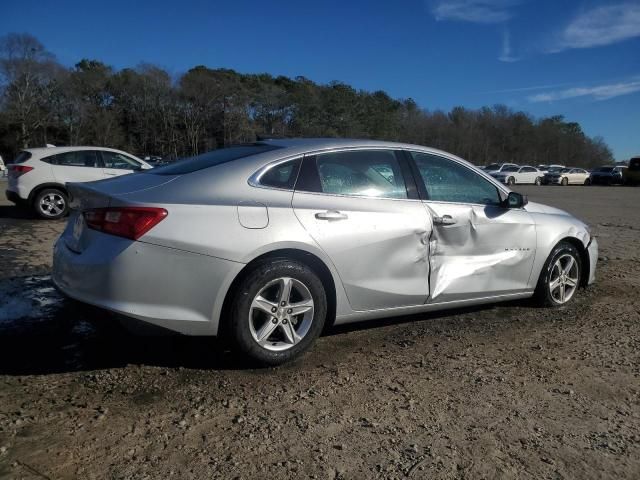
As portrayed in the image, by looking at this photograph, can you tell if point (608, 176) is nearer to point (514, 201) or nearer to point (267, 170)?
point (514, 201)

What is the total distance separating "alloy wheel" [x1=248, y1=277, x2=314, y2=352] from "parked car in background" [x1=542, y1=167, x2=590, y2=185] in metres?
44.1

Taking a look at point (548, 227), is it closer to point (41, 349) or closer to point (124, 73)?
point (41, 349)

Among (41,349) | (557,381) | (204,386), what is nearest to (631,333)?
(557,381)

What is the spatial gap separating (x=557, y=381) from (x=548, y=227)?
188 centimetres

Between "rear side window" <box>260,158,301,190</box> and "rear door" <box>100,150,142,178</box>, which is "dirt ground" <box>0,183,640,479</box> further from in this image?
"rear door" <box>100,150,142,178</box>

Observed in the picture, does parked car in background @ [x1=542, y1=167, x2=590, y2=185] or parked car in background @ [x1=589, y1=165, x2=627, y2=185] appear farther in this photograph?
parked car in background @ [x1=542, y1=167, x2=590, y2=185]

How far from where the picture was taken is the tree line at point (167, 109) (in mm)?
55312

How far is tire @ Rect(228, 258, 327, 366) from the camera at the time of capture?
320 centimetres

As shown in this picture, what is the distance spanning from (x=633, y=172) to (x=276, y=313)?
43.1 metres

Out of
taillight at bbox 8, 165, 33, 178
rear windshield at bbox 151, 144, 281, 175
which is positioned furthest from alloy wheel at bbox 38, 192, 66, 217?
rear windshield at bbox 151, 144, 281, 175

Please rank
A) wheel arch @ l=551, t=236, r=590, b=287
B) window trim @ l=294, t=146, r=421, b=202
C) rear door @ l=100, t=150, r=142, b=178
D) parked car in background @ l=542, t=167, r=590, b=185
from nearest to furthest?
1. window trim @ l=294, t=146, r=421, b=202
2. wheel arch @ l=551, t=236, r=590, b=287
3. rear door @ l=100, t=150, r=142, b=178
4. parked car in background @ l=542, t=167, r=590, b=185

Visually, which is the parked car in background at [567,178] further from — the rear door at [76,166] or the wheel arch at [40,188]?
the wheel arch at [40,188]

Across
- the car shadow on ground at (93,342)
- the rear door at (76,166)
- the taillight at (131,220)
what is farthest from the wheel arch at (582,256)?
the rear door at (76,166)

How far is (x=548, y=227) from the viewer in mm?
4754
